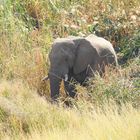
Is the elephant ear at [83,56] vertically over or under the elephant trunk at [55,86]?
over

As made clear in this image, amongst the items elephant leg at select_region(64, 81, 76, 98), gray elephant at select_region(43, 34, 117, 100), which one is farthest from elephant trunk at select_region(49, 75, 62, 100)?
elephant leg at select_region(64, 81, 76, 98)

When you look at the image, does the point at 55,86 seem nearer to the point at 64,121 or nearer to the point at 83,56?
the point at 83,56

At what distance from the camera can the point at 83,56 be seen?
923 cm

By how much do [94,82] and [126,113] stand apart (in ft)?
5.27

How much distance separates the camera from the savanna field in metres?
6.86

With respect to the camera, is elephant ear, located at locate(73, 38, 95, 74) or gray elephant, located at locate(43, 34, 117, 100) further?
elephant ear, located at locate(73, 38, 95, 74)

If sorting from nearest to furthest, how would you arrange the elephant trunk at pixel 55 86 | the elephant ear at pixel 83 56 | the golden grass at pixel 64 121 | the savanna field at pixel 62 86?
the golden grass at pixel 64 121
the savanna field at pixel 62 86
the elephant trunk at pixel 55 86
the elephant ear at pixel 83 56

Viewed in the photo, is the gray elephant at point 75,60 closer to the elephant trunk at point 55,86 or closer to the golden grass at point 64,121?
the elephant trunk at point 55,86

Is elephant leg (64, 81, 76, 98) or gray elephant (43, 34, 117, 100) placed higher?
gray elephant (43, 34, 117, 100)

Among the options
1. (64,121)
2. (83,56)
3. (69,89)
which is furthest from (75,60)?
(64,121)

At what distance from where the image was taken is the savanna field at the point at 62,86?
6.86 meters

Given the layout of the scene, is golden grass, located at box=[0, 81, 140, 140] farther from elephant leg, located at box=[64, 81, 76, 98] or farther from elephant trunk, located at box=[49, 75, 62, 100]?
elephant leg, located at box=[64, 81, 76, 98]

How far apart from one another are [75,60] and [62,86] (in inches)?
18.7

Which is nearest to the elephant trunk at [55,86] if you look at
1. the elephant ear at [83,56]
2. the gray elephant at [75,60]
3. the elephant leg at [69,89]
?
the gray elephant at [75,60]
